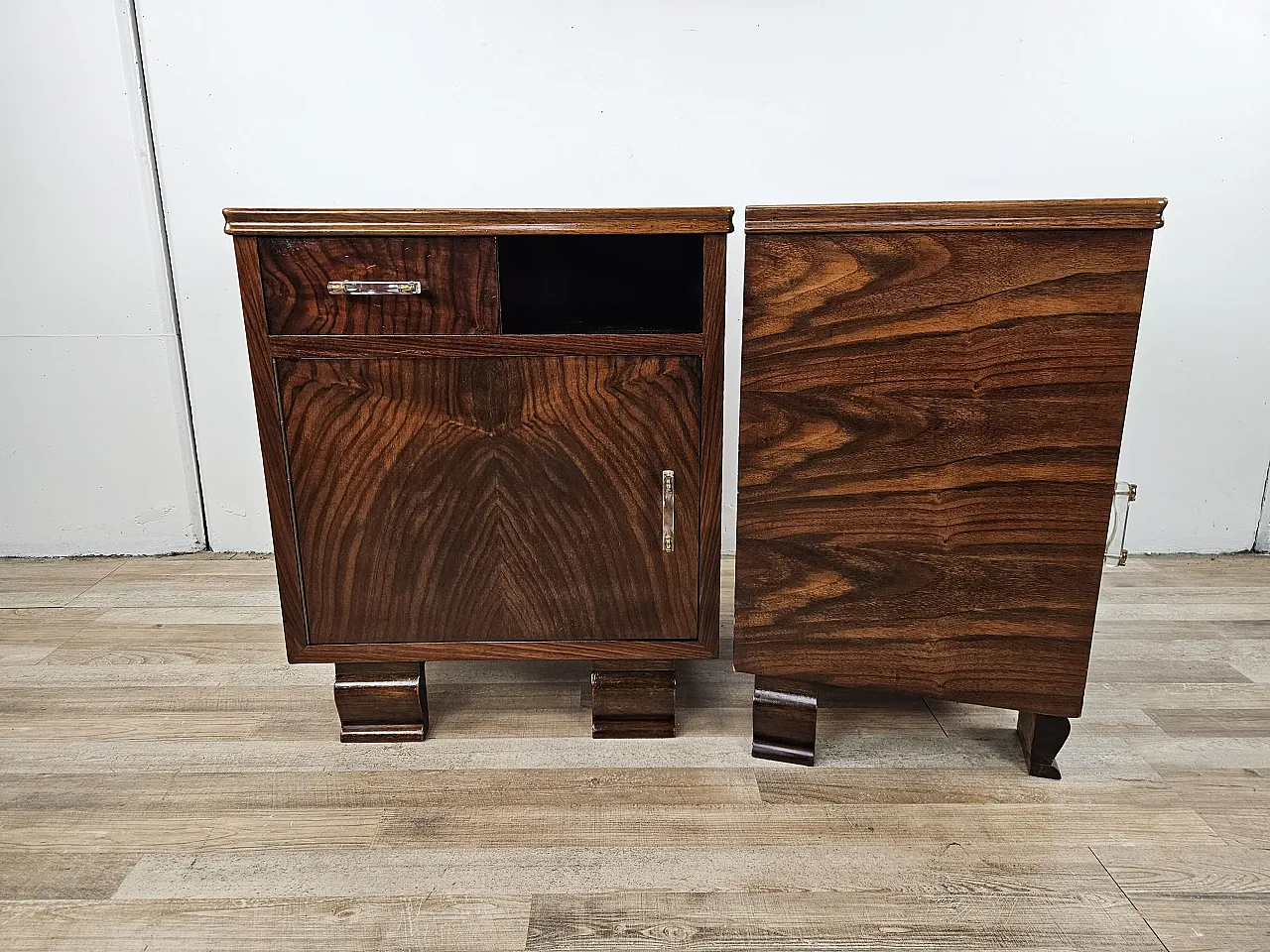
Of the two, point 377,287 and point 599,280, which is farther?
point 599,280

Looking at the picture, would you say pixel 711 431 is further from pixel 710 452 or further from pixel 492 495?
pixel 492 495

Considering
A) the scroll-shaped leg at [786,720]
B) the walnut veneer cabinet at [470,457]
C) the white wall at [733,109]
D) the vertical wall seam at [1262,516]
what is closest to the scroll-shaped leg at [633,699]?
the walnut veneer cabinet at [470,457]

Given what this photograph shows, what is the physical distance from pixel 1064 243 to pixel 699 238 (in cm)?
44

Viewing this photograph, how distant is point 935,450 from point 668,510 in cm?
35

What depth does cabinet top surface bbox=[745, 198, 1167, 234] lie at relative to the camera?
0.94 metres

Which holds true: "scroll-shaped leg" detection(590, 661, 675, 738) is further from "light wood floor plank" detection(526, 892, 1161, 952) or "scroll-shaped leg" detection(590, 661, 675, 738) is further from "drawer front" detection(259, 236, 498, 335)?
"drawer front" detection(259, 236, 498, 335)

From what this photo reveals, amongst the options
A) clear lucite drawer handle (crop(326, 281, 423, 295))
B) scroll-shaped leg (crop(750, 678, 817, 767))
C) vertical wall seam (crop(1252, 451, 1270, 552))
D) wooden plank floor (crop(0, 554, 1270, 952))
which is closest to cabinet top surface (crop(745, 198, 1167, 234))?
clear lucite drawer handle (crop(326, 281, 423, 295))

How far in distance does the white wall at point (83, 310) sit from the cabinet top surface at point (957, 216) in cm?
147

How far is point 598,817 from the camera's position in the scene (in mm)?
1065

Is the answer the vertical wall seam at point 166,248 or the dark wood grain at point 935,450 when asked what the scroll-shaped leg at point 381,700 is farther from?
the vertical wall seam at point 166,248

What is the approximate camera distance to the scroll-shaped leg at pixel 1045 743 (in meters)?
1.12

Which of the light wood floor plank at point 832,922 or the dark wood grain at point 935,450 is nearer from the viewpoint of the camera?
the light wood floor plank at point 832,922

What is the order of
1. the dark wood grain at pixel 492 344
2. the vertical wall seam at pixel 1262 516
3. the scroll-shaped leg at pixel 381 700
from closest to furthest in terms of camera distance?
1. the dark wood grain at pixel 492 344
2. the scroll-shaped leg at pixel 381 700
3. the vertical wall seam at pixel 1262 516

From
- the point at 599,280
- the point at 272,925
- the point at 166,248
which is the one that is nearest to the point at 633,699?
the point at 272,925
